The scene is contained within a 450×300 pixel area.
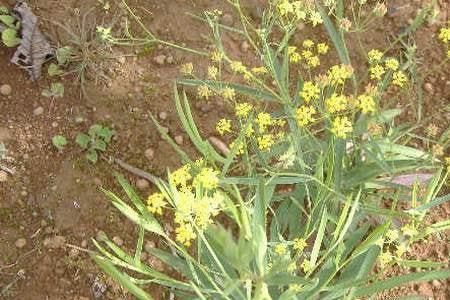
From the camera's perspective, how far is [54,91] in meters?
2.68

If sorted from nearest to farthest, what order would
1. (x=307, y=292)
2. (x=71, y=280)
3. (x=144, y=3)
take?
(x=307, y=292)
(x=71, y=280)
(x=144, y=3)

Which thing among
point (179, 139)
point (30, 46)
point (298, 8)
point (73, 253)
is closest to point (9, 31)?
point (30, 46)

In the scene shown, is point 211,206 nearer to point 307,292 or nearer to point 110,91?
point 307,292

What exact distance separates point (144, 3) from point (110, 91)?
Result: 18.3 inches

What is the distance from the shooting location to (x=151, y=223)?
1.79 m

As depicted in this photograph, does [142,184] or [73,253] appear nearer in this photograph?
[73,253]

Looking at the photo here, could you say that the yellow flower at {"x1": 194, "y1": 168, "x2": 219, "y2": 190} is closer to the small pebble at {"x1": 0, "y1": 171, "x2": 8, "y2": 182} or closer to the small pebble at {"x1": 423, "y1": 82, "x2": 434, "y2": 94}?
the small pebble at {"x1": 0, "y1": 171, "x2": 8, "y2": 182}

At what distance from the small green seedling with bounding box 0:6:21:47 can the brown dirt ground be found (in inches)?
2.6

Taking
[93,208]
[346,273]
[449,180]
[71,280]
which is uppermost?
[449,180]

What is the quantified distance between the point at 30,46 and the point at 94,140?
19.5 inches

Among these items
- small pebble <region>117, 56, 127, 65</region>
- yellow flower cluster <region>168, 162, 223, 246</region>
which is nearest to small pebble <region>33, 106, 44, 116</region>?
small pebble <region>117, 56, 127, 65</region>

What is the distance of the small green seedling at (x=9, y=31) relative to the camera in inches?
106

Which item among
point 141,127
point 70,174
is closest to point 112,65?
point 141,127

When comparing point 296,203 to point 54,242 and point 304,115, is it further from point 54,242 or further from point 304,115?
point 54,242
